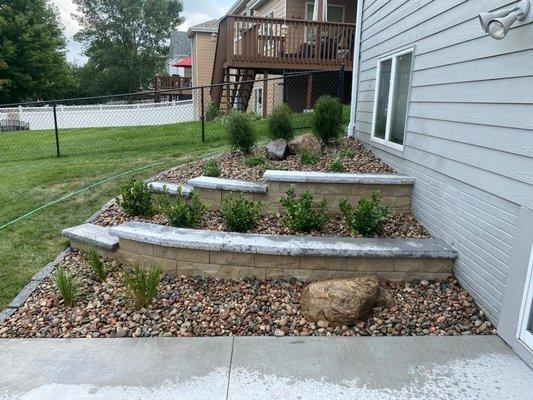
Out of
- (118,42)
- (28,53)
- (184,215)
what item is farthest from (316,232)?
(118,42)

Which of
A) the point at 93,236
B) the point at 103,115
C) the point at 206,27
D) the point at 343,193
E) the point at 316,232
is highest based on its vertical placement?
the point at 206,27

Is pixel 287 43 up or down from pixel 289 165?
up

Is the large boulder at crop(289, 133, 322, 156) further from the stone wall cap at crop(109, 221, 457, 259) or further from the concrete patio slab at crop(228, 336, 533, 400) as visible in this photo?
the concrete patio slab at crop(228, 336, 533, 400)

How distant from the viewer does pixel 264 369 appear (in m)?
2.39

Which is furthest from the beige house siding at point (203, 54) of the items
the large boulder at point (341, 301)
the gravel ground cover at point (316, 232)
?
the large boulder at point (341, 301)

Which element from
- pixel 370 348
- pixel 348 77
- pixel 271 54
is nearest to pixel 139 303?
pixel 370 348

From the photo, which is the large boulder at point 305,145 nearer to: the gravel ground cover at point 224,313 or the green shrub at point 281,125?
the green shrub at point 281,125

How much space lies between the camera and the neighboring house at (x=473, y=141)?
250 centimetres

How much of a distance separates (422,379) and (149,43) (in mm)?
40344

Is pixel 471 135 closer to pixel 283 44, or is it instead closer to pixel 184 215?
pixel 184 215

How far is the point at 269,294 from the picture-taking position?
3158 mm

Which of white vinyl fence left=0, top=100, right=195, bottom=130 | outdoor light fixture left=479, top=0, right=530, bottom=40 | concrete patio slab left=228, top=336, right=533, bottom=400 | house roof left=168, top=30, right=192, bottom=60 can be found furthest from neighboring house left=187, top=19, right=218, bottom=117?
concrete patio slab left=228, top=336, right=533, bottom=400

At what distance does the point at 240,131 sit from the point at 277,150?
1.96ft

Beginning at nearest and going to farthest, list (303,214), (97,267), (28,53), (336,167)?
(97,267) → (303,214) → (336,167) → (28,53)
